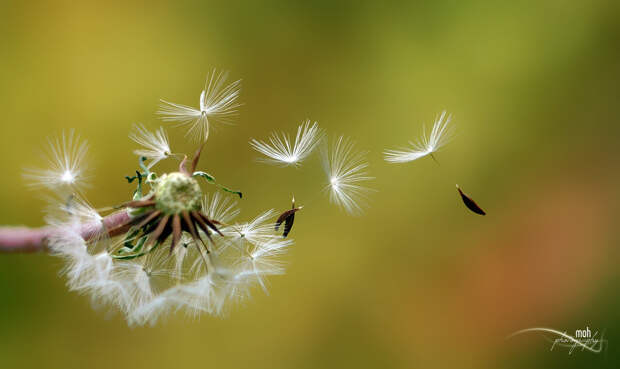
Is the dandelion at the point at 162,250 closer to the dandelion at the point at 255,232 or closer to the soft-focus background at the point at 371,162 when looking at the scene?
the dandelion at the point at 255,232

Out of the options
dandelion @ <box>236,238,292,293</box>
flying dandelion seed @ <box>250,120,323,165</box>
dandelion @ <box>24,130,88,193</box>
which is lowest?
dandelion @ <box>236,238,292,293</box>

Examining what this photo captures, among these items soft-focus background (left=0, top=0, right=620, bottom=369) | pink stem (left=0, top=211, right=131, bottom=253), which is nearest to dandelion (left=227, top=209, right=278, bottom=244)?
pink stem (left=0, top=211, right=131, bottom=253)

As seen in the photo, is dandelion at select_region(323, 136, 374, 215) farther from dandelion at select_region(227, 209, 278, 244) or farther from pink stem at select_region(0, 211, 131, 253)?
pink stem at select_region(0, 211, 131, 253)

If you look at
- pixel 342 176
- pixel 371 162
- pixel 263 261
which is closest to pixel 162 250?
pixel 263 261

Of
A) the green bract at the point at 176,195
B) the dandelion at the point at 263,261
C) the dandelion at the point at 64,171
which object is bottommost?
the dandelion at the point at 263,261

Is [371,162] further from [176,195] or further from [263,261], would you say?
[176,195]

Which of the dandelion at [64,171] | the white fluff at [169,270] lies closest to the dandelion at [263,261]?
the white fluff at [169,270]

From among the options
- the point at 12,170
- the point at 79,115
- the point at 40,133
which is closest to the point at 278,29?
the point at 79,115

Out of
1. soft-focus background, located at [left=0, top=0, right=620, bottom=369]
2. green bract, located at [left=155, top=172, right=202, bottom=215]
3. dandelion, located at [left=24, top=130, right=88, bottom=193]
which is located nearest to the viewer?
green bract, located at [left=155, top=172, right=202, bottom=215]
